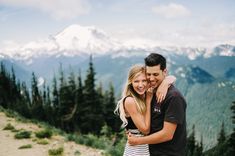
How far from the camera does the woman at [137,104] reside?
14.9ft

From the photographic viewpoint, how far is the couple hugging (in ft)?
14.2

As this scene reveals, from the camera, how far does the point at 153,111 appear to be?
14.9 ft

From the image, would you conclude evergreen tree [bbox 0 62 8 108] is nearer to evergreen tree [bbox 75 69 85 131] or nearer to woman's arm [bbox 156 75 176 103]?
evergreen tree [bbox 75 69 85 131]

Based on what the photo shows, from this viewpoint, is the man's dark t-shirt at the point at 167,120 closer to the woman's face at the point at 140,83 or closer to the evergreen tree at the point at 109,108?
the woman's face at the point at 140,83

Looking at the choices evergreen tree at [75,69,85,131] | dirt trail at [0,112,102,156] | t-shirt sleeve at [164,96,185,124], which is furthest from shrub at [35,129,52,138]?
evergreen tree at [75,69,85,131]

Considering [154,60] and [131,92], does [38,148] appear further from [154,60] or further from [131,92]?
[154,60]

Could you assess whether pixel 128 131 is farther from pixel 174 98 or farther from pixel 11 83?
pixel 11 83

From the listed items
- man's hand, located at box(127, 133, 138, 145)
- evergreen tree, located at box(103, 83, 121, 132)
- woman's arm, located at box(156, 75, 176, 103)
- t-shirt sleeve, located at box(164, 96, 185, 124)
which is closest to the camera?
t-shirt sleeve, located at box(164, 96, 185, 124)

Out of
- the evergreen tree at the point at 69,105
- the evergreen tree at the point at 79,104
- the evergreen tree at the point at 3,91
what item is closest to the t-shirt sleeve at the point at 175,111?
the evergreen tree at the point at 79,104

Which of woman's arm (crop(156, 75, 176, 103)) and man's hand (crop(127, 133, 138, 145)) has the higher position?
woman's arm (crop(156, 75, 176, 103))

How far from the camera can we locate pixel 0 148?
47.6ft

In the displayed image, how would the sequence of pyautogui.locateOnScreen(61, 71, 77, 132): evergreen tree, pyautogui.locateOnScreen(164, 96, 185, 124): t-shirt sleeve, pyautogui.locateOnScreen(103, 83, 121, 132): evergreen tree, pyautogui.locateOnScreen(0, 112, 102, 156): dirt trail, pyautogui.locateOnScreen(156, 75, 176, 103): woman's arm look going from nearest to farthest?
pyautogui.locateOnScreen(164, 96, 185, 124): t-shirt sleeve < pyautogui.locateOnScreen(156, 75, 176, 103): woman's arm < pyautogui.locateOnScreen(0, 112, 102, 156): dirt trail < pyautogui.locateOnScreen(61, 71, 77, 132): evergreen tree < pyautogui.locateOnScreen(103, 83, 121, 132): evergreen tree

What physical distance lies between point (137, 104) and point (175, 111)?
0.53 metres

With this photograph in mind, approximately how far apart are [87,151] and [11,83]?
69411mm
